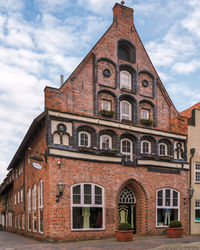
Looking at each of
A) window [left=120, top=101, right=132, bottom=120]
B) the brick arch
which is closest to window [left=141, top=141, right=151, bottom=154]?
window [left=120, top=101, right=132, bottom=120]

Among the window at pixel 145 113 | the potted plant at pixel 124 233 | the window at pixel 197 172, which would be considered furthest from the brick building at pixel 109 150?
the potted plant at pixel 124 233

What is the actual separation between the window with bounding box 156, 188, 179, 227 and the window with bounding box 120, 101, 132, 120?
18.0 ft

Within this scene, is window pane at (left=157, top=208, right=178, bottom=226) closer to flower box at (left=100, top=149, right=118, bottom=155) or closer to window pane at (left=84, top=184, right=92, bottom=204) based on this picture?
flower box at (left=100, top=149, right=118, bottom=155)

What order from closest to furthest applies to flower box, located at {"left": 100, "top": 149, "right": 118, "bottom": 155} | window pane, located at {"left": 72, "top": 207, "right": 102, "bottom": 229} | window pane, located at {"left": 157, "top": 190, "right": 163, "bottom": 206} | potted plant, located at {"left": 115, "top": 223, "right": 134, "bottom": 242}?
potted plant, located at {"left": 115, "top": 223, "right": 134, "bottom": 242} → window pane, located at {"left": 72, "top": 207, "right": 102, "bottom": 229} → flower box, located at {"left": 100, "top": 149, "right": 118, "bottom": 155} → window pane, located at {"left": 157, "top": 190, "right": 163, "bottom": 206}

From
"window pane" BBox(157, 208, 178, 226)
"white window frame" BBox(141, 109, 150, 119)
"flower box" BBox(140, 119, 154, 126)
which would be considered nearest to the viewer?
"window pane" BBox(157, 208, 178, 226)

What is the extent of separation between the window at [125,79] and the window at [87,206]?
7.31 metres

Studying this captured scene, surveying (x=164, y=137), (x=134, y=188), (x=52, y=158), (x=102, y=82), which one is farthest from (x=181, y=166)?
(x=52, y=158)

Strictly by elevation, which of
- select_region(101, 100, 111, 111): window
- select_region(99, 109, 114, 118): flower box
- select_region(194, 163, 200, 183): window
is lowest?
select_region(194, 163, 200, 183): window

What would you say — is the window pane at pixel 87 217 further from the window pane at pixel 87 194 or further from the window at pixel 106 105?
the window at pixel 106 105

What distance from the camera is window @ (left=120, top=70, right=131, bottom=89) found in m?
22.0

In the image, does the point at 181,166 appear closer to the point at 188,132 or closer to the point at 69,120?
the point at 188,132

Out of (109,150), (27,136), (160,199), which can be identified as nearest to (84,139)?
(109,150)

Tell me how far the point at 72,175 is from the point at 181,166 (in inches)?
344

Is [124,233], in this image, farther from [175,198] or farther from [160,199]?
[175,198]
